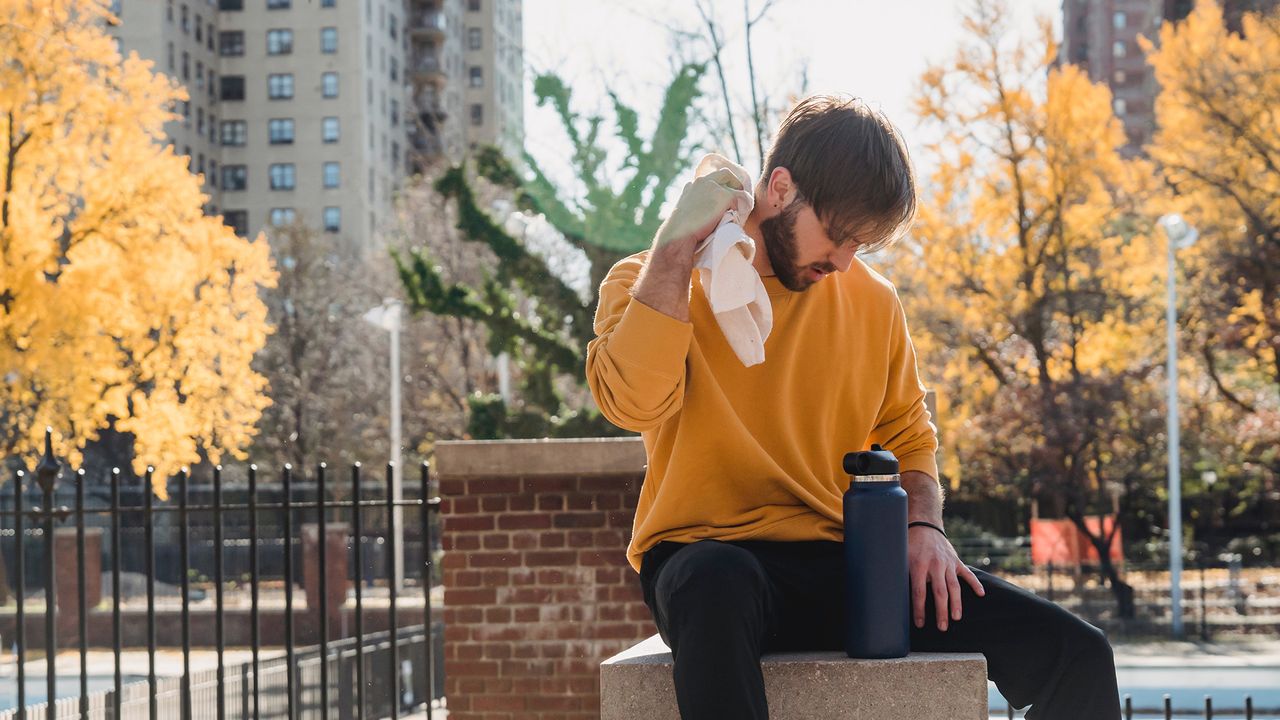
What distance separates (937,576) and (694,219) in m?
0.82

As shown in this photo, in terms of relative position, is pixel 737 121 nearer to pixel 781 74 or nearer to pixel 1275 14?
pixel 781 74

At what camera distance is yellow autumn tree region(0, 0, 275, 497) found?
19.8 m

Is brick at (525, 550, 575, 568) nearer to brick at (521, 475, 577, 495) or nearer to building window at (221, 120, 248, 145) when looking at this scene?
brick at (521, 475, 577, 495)

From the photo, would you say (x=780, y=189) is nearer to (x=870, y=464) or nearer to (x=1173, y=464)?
(x=870, y=464)

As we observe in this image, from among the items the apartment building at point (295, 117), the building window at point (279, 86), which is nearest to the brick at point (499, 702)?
the apartment building at point (295, 117)

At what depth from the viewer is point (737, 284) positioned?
7.75 ft

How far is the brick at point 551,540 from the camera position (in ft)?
17.7

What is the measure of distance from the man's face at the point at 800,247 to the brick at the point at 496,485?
2945 millimetres

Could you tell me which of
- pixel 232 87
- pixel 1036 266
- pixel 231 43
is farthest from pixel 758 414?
pixel 232 87

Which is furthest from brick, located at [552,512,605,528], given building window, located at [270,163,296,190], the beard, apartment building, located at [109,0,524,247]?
building window, located at [270,163,296,190]

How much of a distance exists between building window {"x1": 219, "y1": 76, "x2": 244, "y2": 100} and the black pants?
69.5m

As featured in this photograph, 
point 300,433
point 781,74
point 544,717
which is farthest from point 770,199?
point 300,433

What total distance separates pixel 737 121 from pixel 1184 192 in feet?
31.5

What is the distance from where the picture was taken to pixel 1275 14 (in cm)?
2516
